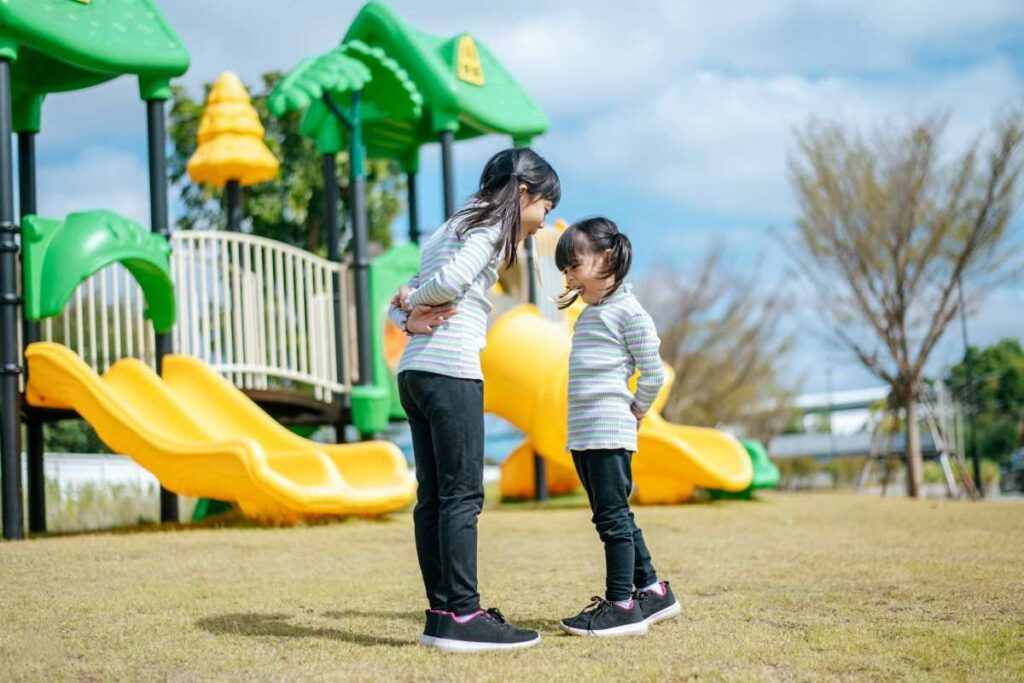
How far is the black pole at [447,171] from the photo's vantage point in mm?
12078

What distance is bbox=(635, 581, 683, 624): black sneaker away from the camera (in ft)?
13.2

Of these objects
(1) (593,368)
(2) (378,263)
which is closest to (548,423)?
(2) (378,263)

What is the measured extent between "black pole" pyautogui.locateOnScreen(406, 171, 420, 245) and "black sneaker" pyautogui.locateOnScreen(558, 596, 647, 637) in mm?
9291

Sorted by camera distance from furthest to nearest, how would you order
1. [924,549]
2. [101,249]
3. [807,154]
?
[807,154] → [101,249] → [924,549]

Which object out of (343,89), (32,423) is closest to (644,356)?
(32,423)

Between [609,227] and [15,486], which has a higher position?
Result: [609,227]

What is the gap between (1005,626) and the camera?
3.72 m

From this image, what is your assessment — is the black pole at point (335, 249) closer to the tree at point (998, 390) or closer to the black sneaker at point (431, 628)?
the black sneaker at point (431, 628)

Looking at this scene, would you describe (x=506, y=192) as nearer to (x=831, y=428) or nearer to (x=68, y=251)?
(x=68, y=251)

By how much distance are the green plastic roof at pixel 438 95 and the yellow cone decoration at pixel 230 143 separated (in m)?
1.39

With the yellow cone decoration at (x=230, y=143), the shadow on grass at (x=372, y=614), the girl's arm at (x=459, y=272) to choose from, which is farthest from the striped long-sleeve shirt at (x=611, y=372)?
the yellow cone decoration at (x=230, y=143)

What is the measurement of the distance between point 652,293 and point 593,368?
2464 centimetres

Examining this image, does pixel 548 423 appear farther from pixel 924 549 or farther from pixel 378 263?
pixel 924 549

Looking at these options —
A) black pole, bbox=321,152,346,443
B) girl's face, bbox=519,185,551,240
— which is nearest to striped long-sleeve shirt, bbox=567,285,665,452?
girl's face, bbox=519,185,551,240
